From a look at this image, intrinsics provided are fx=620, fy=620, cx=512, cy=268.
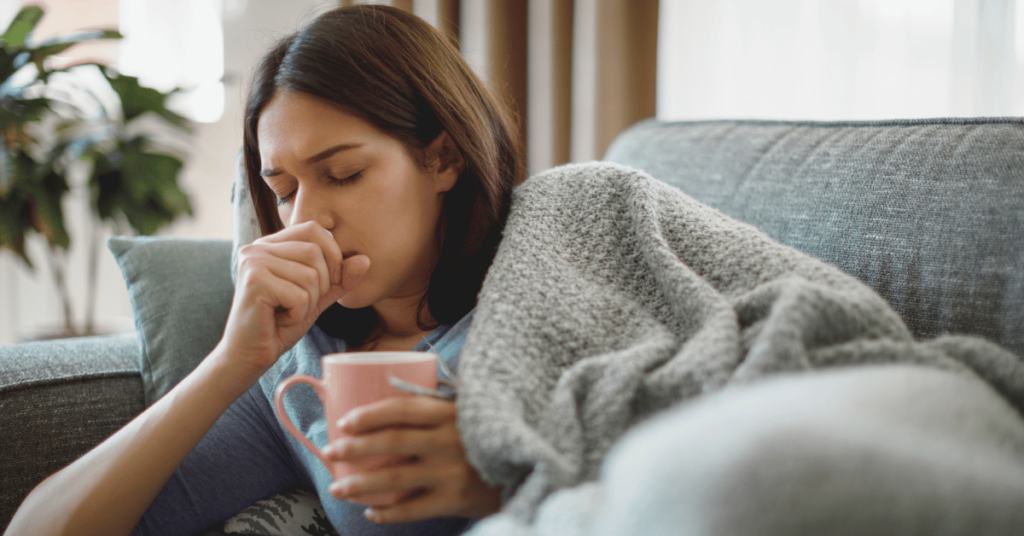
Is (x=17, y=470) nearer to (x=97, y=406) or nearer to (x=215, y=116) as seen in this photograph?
(x=97, y=406)

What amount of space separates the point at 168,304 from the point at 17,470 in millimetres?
295

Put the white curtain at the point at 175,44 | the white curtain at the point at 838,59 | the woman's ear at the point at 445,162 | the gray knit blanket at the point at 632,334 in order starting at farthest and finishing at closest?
1. the white curtain at the point at 175,44
2. the white curtain at the point at 838,59
3. the woman's ear at the point at 445,162
4. the gray knit blanket at the point at 632,334

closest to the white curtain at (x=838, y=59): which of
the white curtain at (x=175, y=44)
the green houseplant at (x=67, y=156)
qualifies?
the green houseplant at (x=67, y=156)

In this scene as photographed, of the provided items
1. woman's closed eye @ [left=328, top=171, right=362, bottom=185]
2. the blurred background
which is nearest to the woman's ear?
woman's closed eye @ [left=328, top=171, right=362, bottom=185]

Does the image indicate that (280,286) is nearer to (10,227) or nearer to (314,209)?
(314,209)

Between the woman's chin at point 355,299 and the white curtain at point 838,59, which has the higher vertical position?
the white curtain at point 838,59

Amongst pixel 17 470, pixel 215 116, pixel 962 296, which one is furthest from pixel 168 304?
pixel 215 116

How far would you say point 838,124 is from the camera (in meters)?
0.87

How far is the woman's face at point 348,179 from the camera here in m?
0.72

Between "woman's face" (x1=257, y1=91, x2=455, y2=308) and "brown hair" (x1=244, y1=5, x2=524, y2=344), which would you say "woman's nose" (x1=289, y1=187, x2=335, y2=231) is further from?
"brown hair" (x1=244, y1=5, x2=524, y2=344)

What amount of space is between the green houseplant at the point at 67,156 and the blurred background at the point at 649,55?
0.48 feet

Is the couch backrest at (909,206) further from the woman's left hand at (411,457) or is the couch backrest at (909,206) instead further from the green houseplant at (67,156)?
the green houseplant at (67,156)

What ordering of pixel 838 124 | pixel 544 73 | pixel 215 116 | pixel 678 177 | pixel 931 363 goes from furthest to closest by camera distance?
pixel 215 116 < pixel 544 73 < pixel 678 177 < pixel 838 124 < pixel 931 363

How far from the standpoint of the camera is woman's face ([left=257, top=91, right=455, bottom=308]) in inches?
28.5
